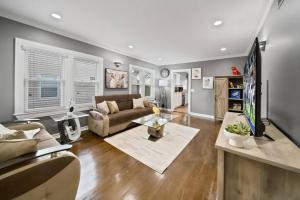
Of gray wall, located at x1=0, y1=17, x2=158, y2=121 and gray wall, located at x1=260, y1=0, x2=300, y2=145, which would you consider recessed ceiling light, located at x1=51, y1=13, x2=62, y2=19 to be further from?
gray wall, located at x1=260, y1=0, x2=300, y2=145

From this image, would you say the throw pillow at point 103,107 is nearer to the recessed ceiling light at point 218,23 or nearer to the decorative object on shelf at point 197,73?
the recessed ceiling light at point 218,23

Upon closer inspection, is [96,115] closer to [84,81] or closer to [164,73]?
[84,81]

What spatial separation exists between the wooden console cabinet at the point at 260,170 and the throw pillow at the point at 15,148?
159 cm

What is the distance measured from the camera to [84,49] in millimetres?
3484

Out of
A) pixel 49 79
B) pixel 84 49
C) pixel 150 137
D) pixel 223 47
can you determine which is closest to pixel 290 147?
pixel 150 137

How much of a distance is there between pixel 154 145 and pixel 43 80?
9.57 ft

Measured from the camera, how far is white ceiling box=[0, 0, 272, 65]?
1.95 meters

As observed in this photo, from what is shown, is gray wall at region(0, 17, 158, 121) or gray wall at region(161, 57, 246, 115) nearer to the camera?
gray wall at region(0, 17, 158, 121)

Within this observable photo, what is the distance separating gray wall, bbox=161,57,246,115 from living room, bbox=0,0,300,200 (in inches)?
9.6

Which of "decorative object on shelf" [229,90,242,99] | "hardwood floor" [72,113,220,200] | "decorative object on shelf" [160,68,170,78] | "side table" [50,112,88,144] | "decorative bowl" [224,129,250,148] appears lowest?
"hardwood floor" [72,113,220,200]

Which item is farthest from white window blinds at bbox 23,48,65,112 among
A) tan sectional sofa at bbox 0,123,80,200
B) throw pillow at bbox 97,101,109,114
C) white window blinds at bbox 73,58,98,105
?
tan sectional sofa at bbox 0,123,80,200

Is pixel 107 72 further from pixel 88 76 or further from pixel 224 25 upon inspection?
pixel 224 25

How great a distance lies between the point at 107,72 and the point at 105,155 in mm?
2691

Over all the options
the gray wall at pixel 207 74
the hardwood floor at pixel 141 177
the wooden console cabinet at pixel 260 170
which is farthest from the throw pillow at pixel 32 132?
the gray wall at pixel 207 74
